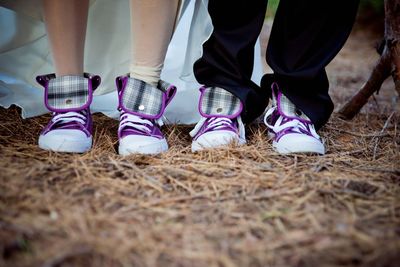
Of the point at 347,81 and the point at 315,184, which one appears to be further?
the point at 347,81

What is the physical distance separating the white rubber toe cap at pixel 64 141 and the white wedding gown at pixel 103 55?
368 mm

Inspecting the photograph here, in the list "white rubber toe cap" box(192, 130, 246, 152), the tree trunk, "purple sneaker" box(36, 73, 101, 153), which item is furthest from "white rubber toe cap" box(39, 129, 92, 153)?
the tree trunk

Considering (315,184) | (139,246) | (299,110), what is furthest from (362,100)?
(139,246)

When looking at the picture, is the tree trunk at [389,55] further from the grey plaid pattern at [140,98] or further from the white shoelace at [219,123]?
the grey plaid pattern at [140,98]

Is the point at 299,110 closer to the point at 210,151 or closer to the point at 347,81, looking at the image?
the point at 210,151

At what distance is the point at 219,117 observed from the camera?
1.22 m

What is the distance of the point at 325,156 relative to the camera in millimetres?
1123

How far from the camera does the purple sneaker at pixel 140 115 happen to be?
3.59ft

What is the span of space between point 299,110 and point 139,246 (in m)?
0.79

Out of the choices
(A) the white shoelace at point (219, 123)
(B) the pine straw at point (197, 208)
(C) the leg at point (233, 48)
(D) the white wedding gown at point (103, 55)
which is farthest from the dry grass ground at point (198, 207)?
(D) the white wedding gown at point (103, 55)

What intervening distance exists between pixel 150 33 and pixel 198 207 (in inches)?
23.7

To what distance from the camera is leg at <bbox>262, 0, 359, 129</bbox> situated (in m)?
1.15

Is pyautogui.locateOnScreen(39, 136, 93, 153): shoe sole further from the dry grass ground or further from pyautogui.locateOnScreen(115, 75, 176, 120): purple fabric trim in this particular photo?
pyautogui.locateOnScreen(115, 75, 176, 120): purple fabric trim

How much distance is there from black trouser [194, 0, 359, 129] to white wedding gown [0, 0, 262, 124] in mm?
226
